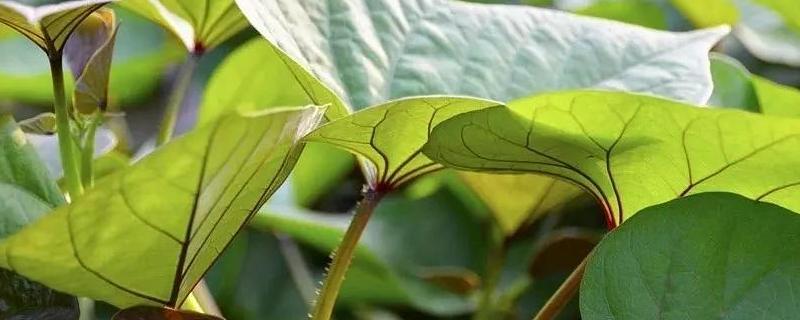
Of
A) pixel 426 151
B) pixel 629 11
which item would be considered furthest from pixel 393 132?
pixel 629 11

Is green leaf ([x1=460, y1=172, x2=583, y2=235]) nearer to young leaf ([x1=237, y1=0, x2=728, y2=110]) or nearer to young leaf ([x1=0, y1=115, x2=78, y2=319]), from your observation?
young leaf ([x1=237, y1=0, x2=728, y2=110])

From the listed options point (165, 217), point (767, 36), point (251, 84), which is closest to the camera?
point (165, 217)

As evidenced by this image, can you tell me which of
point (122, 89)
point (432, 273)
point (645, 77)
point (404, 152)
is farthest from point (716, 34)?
point (122, 89)

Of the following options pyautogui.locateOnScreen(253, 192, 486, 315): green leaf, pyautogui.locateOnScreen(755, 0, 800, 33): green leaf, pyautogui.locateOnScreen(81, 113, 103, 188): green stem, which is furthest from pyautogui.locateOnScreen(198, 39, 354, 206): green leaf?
pyautogui.locateOnScreen(755, 0, 800, 33): green leaf

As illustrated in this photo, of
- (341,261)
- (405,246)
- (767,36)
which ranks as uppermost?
(341,261)

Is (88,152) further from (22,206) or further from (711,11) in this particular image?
(711,11)

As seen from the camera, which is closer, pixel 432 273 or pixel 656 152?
pixel 656 152

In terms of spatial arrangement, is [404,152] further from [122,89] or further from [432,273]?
[122,89]
